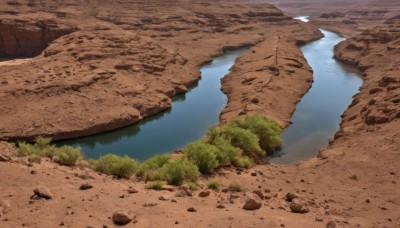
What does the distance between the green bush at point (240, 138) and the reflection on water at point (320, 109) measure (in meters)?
2.60

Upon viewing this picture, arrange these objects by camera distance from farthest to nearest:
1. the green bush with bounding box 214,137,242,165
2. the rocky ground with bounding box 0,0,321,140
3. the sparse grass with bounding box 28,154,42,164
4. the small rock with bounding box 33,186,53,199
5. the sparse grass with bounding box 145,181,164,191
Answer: the rocky ground with bounding box 0,0,321,140
the green bush with bounding box 214,137,242,165
the sparse grass with bounding box 28,154,42,164
the sparse grass with bounding box 145,181,164,191
the small rock with bounding box 33,186,53,199

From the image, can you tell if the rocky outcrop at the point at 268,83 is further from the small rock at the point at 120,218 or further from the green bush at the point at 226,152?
the small rock at the point at 120,218

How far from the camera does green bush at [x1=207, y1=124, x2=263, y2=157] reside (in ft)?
72.6

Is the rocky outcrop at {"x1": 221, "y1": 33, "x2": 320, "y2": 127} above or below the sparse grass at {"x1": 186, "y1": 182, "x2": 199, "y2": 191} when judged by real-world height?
below

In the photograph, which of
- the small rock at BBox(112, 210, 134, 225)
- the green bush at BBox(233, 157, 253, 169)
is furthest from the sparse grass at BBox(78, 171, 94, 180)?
the green bush at BBox(233, 157, 253, 169)

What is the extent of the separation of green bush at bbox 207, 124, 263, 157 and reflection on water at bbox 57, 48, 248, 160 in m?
5.10

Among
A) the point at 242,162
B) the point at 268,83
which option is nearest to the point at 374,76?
the point at 268,83

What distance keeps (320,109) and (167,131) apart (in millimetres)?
13193

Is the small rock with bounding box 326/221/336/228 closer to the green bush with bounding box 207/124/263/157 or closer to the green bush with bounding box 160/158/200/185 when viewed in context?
the green bush with bounding box 160/158/200/185

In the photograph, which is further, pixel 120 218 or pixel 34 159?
pixel 34 159

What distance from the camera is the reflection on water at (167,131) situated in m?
27.5

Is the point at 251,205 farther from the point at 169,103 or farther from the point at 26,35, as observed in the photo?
the point at 26,35

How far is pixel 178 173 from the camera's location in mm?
15195

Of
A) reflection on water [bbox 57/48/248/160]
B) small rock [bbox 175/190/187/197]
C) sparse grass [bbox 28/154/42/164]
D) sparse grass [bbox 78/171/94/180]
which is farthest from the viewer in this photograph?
reflection on water [bbox 57/48/248/160]
